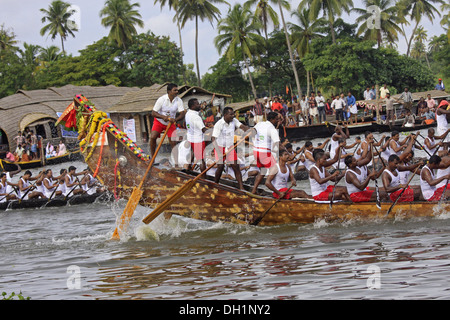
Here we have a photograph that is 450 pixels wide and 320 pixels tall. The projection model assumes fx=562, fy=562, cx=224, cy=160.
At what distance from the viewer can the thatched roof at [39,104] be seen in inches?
1282

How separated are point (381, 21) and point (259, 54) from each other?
9082mm

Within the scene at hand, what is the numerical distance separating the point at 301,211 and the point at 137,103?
2198 centimetres

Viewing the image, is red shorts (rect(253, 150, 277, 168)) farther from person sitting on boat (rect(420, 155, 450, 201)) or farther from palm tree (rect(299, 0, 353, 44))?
palm tree (rect(299, 0, 353, 44))

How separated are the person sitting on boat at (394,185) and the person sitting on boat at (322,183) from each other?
79 cm

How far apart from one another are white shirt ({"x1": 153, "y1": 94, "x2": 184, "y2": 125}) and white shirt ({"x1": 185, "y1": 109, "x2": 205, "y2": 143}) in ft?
1.04

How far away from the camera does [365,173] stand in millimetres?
10484

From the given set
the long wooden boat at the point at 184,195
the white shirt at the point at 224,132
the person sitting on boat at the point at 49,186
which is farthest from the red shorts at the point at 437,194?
the person sitting on boat at the point at 49,186

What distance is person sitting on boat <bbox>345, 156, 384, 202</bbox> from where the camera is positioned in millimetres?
10078

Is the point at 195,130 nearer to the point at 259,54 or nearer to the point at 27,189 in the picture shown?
the point at 27,189

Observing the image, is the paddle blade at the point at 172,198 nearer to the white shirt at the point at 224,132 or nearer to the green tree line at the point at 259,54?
the white shirt at the point at 224,132

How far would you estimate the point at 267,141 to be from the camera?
32.9 ft

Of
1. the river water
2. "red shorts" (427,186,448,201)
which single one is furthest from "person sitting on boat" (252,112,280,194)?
"red shorts" (427,186,448,201)

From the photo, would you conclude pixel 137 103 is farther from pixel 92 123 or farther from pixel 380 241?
pixel 380 241

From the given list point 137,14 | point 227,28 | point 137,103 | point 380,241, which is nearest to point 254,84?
point 227,28
